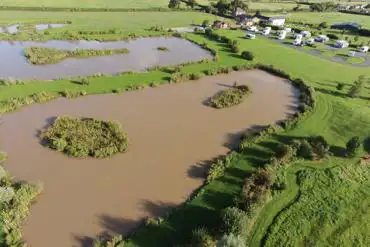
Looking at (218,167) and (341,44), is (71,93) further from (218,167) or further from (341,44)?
(341,44)

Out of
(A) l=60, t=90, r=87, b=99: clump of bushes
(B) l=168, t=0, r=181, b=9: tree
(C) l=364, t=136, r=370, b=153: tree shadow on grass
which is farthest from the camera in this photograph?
(B) l=168, t=0, r=181, b=9: tree

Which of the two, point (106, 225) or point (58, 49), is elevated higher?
point (58, 49)

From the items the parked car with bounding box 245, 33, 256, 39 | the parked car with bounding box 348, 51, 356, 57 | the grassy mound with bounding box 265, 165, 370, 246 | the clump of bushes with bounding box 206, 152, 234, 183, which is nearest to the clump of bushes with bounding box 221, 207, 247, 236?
the grassy mound with bounding box 265, 165, 370, 246

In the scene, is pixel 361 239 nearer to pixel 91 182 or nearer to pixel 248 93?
pixel 91 182

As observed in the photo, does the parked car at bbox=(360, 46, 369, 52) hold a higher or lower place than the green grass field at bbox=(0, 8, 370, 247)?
higher

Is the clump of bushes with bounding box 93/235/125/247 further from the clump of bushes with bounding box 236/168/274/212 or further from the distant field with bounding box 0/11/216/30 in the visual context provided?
the distant field with bounding box 0/11/216/30

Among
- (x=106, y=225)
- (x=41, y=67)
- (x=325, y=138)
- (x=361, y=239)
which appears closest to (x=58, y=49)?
(x=41, y=67)
